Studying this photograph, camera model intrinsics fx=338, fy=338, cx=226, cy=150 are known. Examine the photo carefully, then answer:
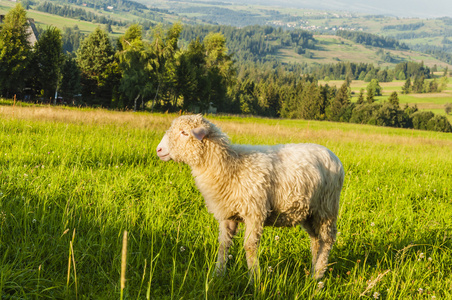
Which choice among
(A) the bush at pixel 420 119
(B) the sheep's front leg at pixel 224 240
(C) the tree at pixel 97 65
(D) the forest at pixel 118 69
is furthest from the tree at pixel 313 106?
(B) the sheep's front leg at pixel 224 240

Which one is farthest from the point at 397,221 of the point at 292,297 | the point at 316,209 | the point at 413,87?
the point at 413,87

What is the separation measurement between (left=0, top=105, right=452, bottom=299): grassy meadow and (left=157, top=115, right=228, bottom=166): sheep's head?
742 mm

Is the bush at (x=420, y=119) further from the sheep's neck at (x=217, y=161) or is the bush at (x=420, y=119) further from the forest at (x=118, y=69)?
the sheep's neck at (x=217, y=161)

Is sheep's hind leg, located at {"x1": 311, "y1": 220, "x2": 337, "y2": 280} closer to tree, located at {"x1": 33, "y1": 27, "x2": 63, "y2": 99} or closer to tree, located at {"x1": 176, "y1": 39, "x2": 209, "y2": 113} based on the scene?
tree, located at {"x1": 33, "y1": 27, "x2": 63, "y2": 99}

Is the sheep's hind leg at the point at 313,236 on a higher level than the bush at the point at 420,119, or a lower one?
higher

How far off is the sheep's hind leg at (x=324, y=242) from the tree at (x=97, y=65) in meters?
52.3

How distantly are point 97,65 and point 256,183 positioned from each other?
174ft

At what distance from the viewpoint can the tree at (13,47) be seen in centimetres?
3588

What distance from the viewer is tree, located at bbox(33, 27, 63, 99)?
40.4 metres

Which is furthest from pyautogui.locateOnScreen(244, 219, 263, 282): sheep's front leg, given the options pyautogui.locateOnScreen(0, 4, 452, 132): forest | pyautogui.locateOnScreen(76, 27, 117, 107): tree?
pyautogui.locateOnScreen(76, 27, 117, 107): tree

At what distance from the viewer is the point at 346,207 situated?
5332 mm

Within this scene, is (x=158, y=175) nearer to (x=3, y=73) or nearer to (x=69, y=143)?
(x=69, y=143)

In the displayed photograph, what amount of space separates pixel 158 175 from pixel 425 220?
4248 millimetres

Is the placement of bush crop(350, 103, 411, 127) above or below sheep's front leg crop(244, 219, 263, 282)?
below
